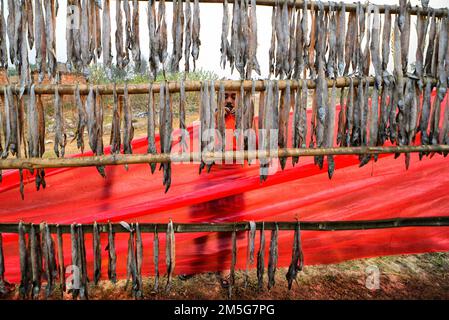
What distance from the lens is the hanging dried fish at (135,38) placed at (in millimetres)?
1940

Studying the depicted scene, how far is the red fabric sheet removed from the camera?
267 cm

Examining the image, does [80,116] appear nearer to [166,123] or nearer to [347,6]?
[166,123]

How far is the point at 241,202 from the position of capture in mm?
2875

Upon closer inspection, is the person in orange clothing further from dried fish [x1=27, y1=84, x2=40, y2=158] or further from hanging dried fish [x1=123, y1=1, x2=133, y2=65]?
dried fish [x1=27, y1=84, x2=40, y2=158]

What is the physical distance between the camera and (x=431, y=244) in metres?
Answer: 3.39

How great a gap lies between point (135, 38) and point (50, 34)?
46cm

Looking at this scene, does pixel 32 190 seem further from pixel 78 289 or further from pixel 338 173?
pixel 338 173

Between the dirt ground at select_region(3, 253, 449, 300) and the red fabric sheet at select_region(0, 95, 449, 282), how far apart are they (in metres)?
0.19

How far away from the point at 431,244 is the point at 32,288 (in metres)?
3.57

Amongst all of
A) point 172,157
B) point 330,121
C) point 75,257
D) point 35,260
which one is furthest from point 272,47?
point 35,260

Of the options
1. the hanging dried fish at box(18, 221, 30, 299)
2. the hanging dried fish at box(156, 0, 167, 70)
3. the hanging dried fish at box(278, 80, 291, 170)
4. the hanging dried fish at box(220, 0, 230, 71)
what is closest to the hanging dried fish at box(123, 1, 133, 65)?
the hanging dried fish at box(156, 0, 167, 70)

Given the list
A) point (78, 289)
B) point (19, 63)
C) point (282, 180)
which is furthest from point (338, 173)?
point (19, 63)

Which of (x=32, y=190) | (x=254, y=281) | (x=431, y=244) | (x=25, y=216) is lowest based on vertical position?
(x=254, y=281)

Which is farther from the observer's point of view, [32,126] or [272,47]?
[272,47]
